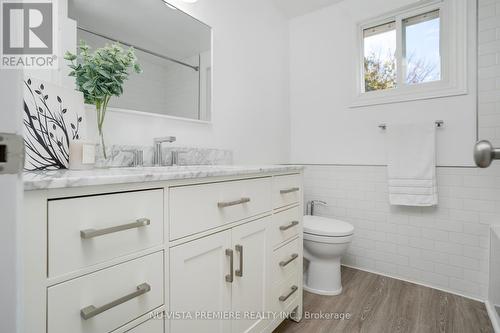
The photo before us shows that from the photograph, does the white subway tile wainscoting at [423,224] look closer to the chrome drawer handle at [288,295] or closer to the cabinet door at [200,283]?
the chrome drawer handle at [288,295]

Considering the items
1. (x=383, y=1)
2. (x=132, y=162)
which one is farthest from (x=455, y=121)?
(x=132, y=162)

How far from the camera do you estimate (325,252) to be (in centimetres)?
Result: 185

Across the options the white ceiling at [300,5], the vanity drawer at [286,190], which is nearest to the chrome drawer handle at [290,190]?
the vanity drawer at [286,190]

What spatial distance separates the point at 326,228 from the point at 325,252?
17 centimetres

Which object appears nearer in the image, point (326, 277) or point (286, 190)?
point (286, 190)

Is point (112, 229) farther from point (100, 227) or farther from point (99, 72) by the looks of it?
point (99, 72)

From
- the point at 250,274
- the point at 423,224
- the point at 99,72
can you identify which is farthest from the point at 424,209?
the point at 99,72

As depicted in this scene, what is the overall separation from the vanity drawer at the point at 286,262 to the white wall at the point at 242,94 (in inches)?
33.8

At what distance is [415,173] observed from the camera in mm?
2002

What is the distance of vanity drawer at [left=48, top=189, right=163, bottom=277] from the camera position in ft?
1.90

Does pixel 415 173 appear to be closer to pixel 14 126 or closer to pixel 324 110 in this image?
pixel 324 110

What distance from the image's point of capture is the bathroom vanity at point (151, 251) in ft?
1.85

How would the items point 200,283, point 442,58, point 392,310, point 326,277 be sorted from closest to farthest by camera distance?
1. point 200,283
2. point 392,310
3. point 326,277
4. point 442,58

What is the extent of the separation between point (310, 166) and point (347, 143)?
42cm
